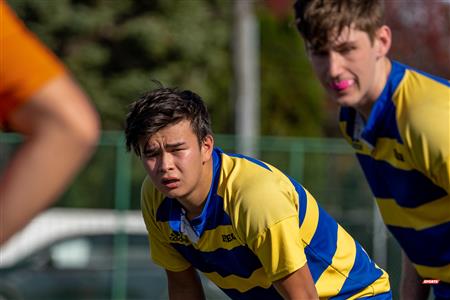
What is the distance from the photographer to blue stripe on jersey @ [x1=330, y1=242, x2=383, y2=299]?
418cm

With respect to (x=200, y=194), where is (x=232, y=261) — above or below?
below

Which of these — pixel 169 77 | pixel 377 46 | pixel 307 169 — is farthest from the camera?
pixel 169 77

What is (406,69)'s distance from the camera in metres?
4.01

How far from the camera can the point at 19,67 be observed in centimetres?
207

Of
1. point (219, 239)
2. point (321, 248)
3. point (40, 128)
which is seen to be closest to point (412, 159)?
point (321, 248)

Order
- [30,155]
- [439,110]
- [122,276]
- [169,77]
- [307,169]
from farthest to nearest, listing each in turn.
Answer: [169,77], [307,169], [122,276], [439,110], [30,155]

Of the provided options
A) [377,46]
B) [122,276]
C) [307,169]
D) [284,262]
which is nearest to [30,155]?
[284,262]

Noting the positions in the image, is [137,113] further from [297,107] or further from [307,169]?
[297,107]

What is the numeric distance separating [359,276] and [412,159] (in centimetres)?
64

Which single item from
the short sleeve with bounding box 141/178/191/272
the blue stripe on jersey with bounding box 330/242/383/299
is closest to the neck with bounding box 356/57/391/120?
the blue stripe on jersey with bounding box 330/242/383/299

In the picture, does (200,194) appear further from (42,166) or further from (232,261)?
(42,166)

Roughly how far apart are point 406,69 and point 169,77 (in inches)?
724

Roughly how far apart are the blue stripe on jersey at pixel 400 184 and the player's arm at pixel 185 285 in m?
0.85

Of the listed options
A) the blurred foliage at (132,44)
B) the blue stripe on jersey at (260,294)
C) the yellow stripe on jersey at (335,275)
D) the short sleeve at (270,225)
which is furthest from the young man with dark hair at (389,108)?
the blurred foliage at (132,44)
